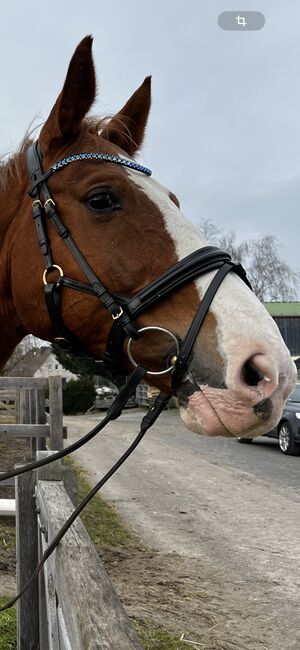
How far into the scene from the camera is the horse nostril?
1777 millimetres

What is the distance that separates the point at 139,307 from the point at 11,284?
0.75 metres

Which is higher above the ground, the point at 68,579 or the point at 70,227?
the point at 70,227

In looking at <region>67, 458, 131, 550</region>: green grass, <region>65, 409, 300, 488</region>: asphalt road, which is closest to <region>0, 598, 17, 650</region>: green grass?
<region>67, 458, 131, 550</region>: green grass

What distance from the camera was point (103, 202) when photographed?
2182mm

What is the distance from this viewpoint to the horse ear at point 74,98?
2.20 meters

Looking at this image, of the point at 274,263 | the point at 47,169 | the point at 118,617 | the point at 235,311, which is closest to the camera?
the point at 118,617

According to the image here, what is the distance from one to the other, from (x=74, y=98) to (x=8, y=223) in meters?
0.61

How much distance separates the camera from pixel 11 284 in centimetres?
250

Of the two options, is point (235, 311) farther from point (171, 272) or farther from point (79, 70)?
point (79, 70)

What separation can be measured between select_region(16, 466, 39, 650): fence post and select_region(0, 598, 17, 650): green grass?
688 mm

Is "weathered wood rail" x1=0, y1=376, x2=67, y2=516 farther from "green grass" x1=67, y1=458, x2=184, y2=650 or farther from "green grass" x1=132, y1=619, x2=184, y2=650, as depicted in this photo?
"green grass" x1=132, y1=619, x2=184, y2=650

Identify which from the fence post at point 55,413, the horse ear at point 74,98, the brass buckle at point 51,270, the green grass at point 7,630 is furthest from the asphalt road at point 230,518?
the horse ear at point 74,98

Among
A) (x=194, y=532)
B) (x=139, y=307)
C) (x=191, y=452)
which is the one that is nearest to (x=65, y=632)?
(x=139, y=307)

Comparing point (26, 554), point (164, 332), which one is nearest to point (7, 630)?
point (26, 554)
